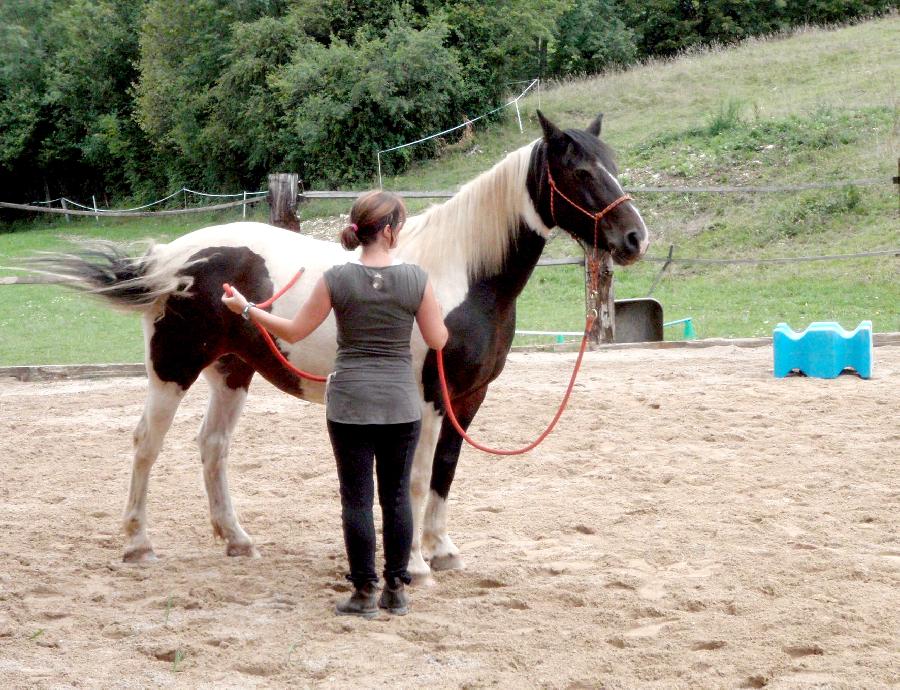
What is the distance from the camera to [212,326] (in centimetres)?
412

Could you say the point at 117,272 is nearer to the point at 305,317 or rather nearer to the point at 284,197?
the point at 305,317

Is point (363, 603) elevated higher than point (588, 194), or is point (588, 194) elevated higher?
point (588, 194)

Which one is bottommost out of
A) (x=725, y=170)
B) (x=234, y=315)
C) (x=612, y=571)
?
(x=612, y=571)

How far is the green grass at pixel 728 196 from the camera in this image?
12195 mm

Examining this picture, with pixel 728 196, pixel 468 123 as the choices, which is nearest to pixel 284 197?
pixel 728 196

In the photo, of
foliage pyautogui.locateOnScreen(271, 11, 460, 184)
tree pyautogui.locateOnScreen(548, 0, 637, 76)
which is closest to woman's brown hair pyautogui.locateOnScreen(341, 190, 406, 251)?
foliage pyautogui.locateOnScreen(271, 11, 460, 184)

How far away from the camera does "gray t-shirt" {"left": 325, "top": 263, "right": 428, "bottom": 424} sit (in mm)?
3174

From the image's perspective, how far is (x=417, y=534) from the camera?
12.4ft

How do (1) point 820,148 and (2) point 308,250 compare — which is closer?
(2) point 308,250

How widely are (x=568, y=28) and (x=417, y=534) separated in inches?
1165

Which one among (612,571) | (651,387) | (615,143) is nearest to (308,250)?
(612,571)

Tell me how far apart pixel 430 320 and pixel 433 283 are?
0.54 metres

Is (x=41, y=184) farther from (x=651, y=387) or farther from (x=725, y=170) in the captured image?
(x=651, y=387)

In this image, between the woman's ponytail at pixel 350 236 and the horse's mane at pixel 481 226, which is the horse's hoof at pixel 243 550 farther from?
the woman's ponytail at pixel 350 236
